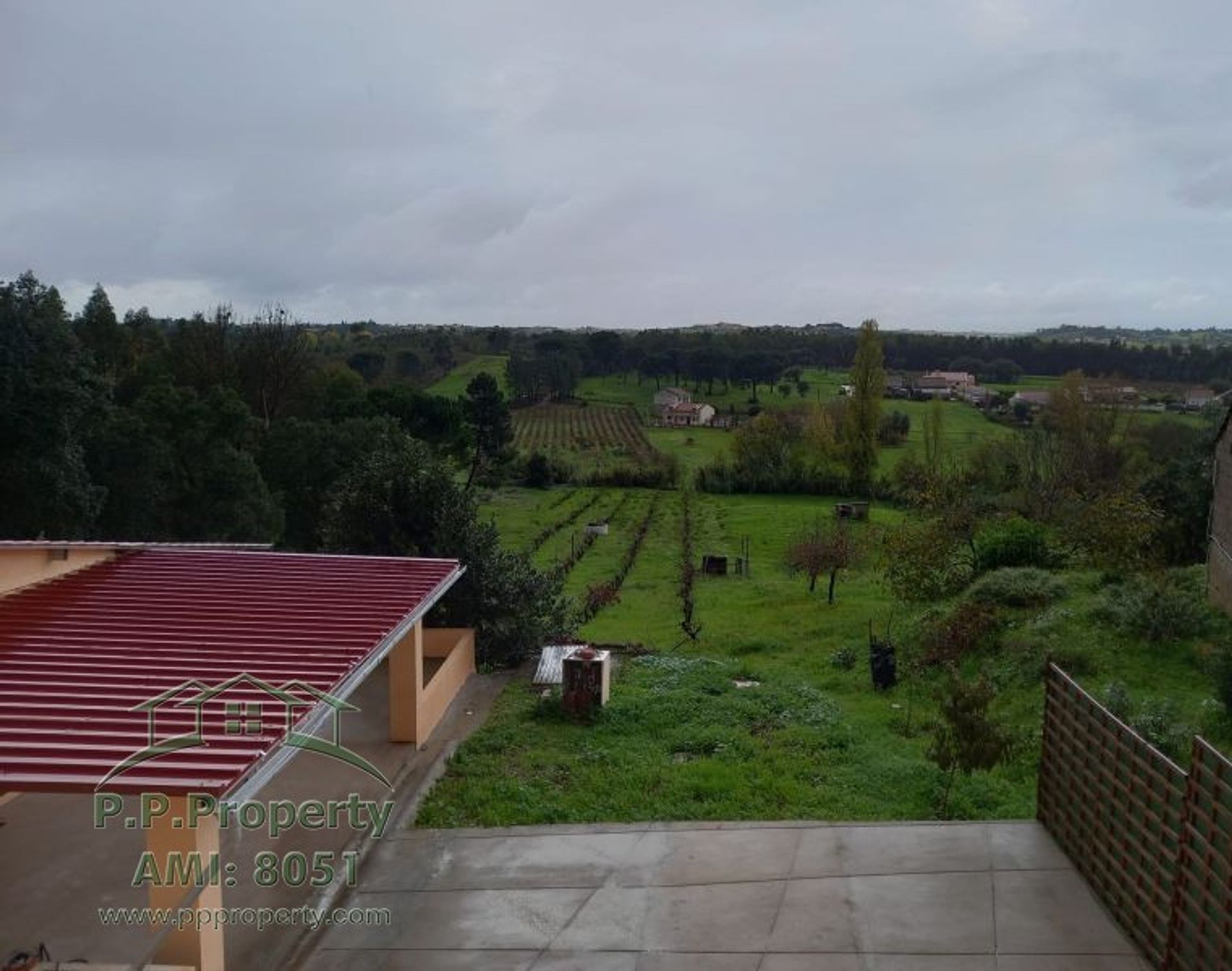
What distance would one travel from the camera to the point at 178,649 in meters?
8.18

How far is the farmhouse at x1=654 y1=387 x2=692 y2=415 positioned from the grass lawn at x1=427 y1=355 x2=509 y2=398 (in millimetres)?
12926

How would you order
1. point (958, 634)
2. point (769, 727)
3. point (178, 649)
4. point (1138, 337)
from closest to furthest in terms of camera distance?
point (178, 649) → point (769, 727) → point (958, 634) → point (1138, 337)

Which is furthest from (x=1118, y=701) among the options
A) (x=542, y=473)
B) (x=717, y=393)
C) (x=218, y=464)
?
(x=717, y=393)

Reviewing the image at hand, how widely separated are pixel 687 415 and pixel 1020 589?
60.7m

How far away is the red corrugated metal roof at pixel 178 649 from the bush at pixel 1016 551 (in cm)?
1387

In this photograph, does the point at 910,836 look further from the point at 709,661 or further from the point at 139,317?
the point at 139,317

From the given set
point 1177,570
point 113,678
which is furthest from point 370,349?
point 113,678

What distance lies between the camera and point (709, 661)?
1527 cm

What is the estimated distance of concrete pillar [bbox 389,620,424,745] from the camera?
11.0m

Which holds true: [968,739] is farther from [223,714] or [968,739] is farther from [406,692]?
[223,714]

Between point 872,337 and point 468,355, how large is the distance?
59.6m

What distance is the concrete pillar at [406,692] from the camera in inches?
432

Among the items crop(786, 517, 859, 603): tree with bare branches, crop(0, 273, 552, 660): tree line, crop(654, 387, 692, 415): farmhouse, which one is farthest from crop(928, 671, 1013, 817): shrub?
crop(654, 387, 692, 415): farmhouse

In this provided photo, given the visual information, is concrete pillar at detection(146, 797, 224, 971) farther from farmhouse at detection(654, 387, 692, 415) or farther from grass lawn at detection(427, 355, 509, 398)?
farmhouse at detection(654, 387, 692, 415)
